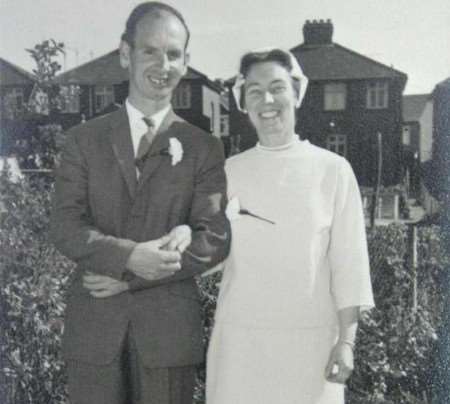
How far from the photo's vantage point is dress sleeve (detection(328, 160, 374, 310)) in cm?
250

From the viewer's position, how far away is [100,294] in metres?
2.37

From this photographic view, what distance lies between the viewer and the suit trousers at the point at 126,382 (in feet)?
7.74

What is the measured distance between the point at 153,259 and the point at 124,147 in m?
0.47

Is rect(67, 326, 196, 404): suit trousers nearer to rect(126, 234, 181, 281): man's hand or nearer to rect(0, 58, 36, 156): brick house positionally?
rect(126, 234, 181, 281): man's hand

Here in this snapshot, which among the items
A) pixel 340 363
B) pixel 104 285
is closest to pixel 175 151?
pixel 104 285

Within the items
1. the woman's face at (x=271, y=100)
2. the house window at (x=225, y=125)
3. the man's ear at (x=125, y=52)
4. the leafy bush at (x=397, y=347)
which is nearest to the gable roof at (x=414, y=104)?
the leafy bush at (x=397, y=347)

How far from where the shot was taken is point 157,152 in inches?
96.5

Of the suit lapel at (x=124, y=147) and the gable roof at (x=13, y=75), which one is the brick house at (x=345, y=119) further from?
the gable roof at (x=13, y=75)

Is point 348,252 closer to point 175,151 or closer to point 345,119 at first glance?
point 175,151

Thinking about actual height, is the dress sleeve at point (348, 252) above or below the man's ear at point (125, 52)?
below

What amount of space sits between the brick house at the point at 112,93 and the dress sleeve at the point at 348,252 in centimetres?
113

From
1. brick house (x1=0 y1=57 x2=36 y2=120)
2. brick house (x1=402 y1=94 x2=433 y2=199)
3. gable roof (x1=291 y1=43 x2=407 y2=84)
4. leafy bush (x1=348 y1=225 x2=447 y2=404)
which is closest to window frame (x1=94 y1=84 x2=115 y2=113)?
brick house (x1=0 y1=57 x2=36 y2=120)

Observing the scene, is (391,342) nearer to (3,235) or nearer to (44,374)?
(44,374)

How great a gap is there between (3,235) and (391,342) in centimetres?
254
